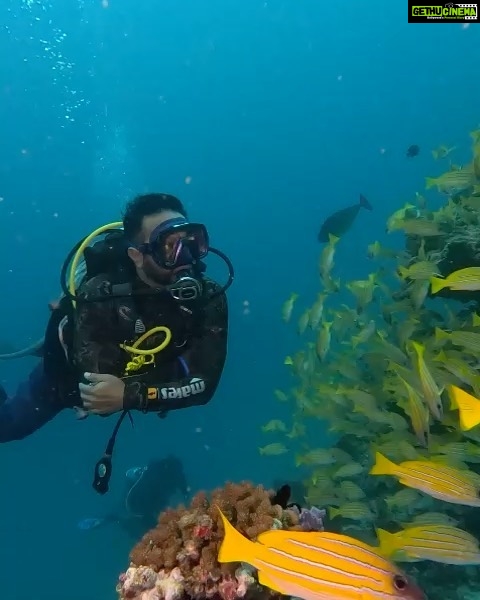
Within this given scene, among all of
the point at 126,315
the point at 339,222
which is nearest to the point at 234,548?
the point at 126,315

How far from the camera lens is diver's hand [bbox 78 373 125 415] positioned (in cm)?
415

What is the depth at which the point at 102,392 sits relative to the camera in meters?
4.15

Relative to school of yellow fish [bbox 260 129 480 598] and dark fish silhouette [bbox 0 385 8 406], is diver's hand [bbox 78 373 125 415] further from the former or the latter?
dark fish silhouette [bbox 0 385 8 406]

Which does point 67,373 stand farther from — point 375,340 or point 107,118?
point 107,118

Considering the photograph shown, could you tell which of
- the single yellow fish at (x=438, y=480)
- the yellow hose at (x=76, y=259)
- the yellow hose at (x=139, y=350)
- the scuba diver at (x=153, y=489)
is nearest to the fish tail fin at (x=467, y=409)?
the single yellow fish at (x=438, y=480)

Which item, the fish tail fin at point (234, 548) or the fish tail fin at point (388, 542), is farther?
the fish tail fin at point (388, 542)

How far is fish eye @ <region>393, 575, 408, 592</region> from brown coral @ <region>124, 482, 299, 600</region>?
3.03 feet

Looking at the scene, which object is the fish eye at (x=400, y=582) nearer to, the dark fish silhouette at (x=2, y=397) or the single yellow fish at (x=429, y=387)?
the single yellow fish at (x=429, y=387)

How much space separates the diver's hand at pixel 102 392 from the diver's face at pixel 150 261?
3.23ft

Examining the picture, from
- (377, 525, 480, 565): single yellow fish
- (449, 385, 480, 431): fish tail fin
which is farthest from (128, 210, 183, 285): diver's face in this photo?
(377, 525, 480, 565): single yellow fish

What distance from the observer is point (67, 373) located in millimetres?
5621

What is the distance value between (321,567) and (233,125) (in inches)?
4543

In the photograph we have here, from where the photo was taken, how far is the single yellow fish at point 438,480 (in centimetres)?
291

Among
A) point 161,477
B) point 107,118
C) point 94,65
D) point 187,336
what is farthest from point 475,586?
point 94,65
